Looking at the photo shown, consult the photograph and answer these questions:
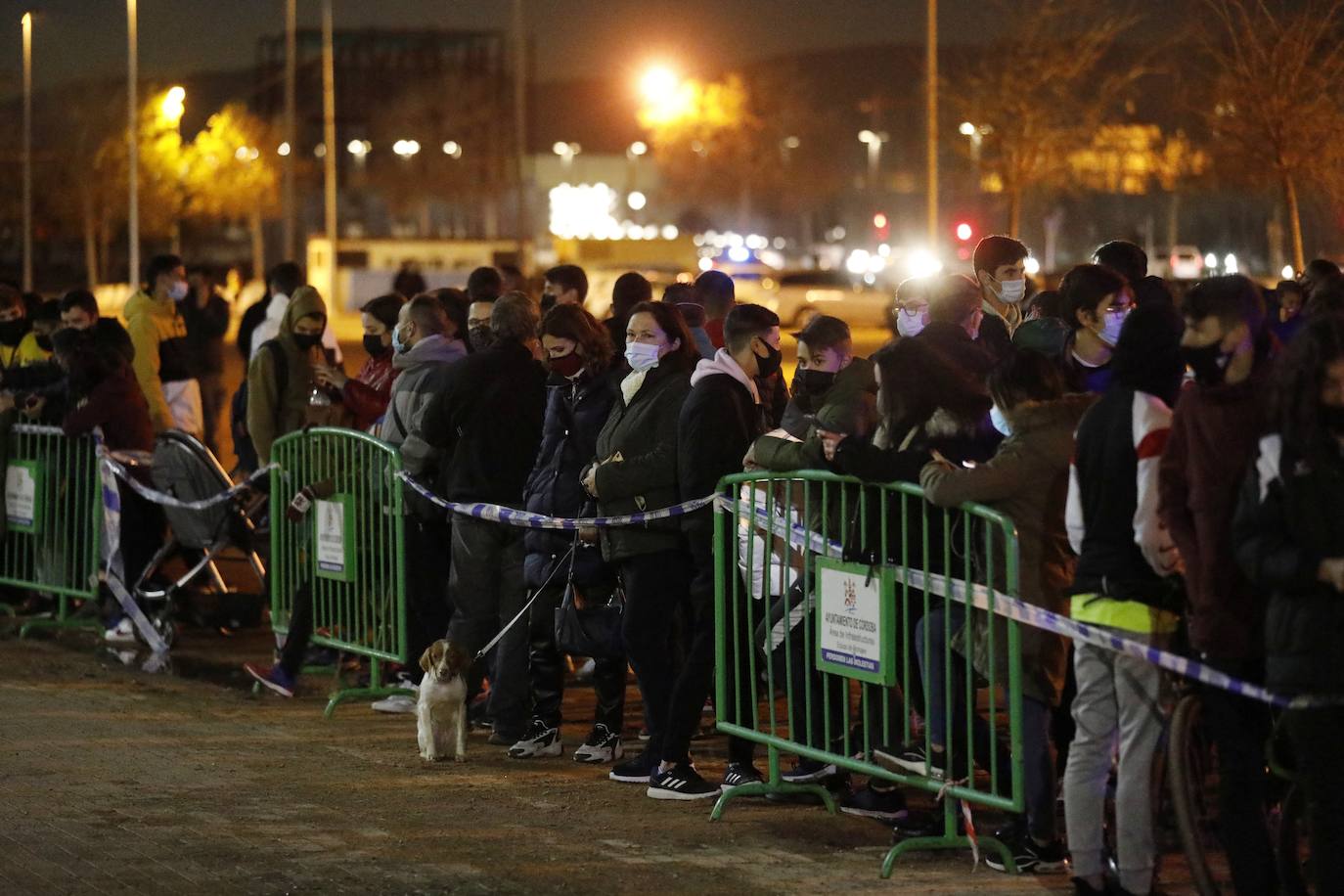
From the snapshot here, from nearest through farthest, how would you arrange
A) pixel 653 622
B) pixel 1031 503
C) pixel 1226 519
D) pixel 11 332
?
pixel 1226 519 < pixel 1031 503 < pixel 653 622 < pixel 11 332

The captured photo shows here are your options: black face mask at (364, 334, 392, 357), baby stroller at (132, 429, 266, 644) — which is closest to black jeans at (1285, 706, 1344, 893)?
black face mask at (364, 334, 392, 357)

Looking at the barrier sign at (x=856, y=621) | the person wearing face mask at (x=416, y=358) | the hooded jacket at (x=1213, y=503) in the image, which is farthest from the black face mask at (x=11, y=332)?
the hooded jacket at (x=1213, y=503)

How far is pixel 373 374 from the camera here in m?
11.1

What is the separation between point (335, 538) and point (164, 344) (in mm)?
4679

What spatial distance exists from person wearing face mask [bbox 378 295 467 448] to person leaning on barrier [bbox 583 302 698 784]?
1.74 meters

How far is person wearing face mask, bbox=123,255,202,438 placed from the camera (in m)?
14.0

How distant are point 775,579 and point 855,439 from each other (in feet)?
2.90

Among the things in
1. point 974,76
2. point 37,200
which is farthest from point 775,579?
point 37,200

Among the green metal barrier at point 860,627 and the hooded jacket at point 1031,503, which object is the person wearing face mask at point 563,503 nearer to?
the green metal barrier at point 860,627

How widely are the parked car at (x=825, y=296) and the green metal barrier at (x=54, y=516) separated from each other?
3610 cm

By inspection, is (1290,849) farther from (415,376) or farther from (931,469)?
(415,376)

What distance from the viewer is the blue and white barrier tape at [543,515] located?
26.2ft

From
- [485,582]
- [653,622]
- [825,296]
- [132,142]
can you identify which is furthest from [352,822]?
[825,296]

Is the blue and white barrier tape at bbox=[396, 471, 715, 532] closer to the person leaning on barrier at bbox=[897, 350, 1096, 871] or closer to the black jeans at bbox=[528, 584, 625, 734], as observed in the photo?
the black jeans at bbox=[528, 584, 625, 734]
